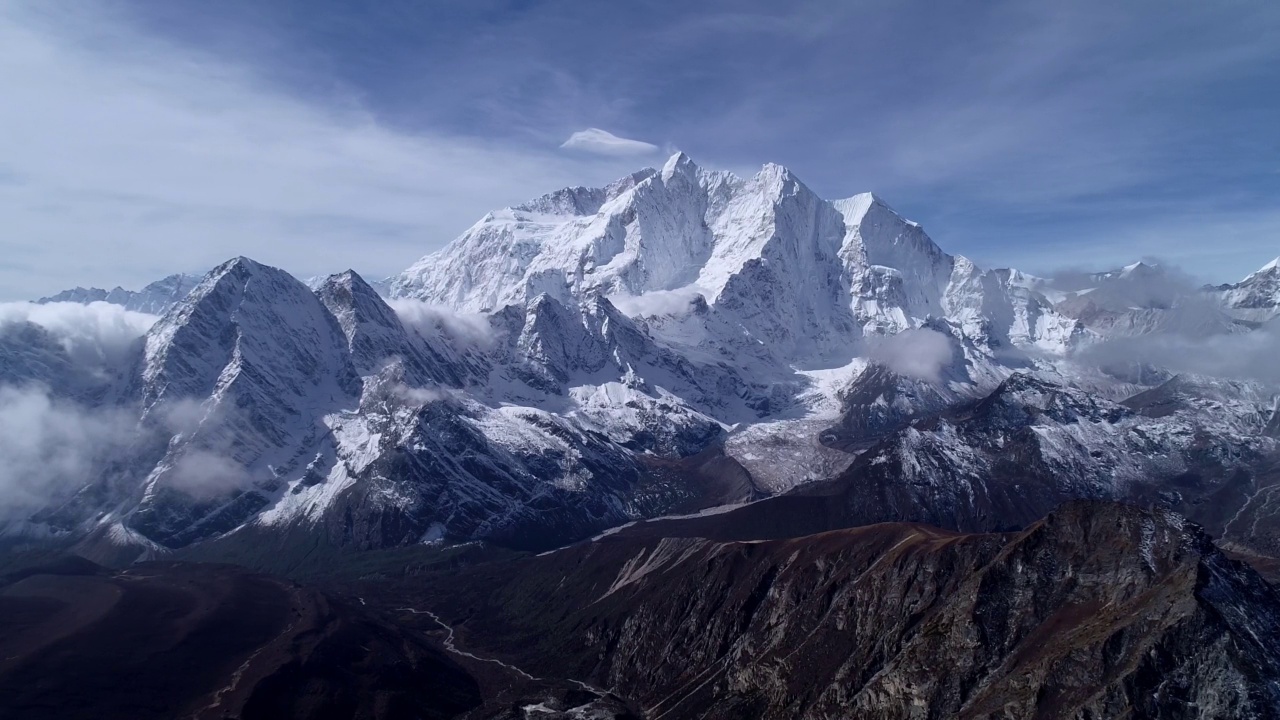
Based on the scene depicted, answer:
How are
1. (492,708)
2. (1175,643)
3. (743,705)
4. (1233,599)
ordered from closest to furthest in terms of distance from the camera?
(1175,643) < (1233,599) < (743,705) < (492,708)

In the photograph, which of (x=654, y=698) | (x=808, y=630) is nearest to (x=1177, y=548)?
(x=808, y=630)

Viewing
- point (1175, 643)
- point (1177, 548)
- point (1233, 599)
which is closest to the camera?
point (1175, 643)

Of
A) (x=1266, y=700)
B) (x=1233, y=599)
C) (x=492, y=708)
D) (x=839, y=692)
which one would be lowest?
(x=492, y=708)

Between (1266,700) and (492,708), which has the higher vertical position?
(1266,700)

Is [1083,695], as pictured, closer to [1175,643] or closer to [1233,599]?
[1175,643]

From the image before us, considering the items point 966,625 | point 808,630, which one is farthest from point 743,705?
point 966,625

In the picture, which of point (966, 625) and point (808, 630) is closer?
point (966, 625)
